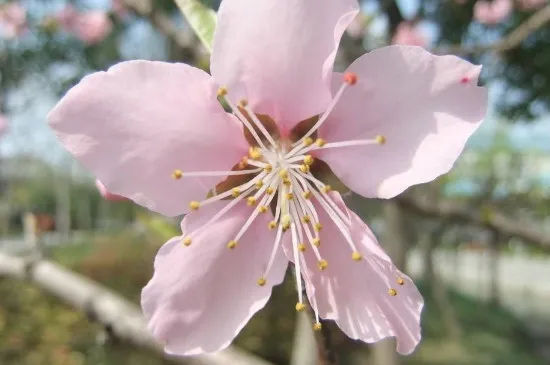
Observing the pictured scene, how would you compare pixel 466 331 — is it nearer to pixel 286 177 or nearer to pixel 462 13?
pixel 462 13

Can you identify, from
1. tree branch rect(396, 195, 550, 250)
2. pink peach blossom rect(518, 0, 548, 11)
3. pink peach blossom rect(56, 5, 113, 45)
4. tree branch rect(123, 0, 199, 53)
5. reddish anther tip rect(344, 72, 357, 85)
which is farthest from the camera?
pink peach blossom rect(56, 5, 113, 45)

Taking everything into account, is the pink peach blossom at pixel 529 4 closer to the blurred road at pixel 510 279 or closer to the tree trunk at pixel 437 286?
the tree trunk at pixel 437 286

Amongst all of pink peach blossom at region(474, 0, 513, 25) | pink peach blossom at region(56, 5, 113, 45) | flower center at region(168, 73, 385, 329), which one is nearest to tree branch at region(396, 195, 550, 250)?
flower center at region(168, 73, 385, 329)

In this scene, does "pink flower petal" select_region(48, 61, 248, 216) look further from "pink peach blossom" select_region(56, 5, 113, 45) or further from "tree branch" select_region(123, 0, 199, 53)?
"pink peach blossom" select_region(56, 5, 113, 45)

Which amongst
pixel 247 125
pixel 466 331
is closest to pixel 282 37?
pixel 247 125

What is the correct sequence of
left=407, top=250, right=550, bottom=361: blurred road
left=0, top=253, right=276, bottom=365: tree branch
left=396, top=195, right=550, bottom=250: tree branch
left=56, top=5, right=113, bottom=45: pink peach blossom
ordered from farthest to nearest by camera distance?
left=407, top=250, right=550, bottom=361: blurred road → left=56, top=5, right=113, bottom=45: pink peach blossom → left=396, top=195, right=550, bottom=250: tree branch → left=0, top=253, right=276, bottom=365: tree branch

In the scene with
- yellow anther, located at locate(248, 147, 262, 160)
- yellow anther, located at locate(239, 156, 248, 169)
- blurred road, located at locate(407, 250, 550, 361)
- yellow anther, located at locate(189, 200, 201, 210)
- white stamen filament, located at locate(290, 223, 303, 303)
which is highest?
yellow anther, located at locate(248, 147, 262, 160)

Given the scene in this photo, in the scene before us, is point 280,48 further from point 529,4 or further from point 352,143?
point 529,4
